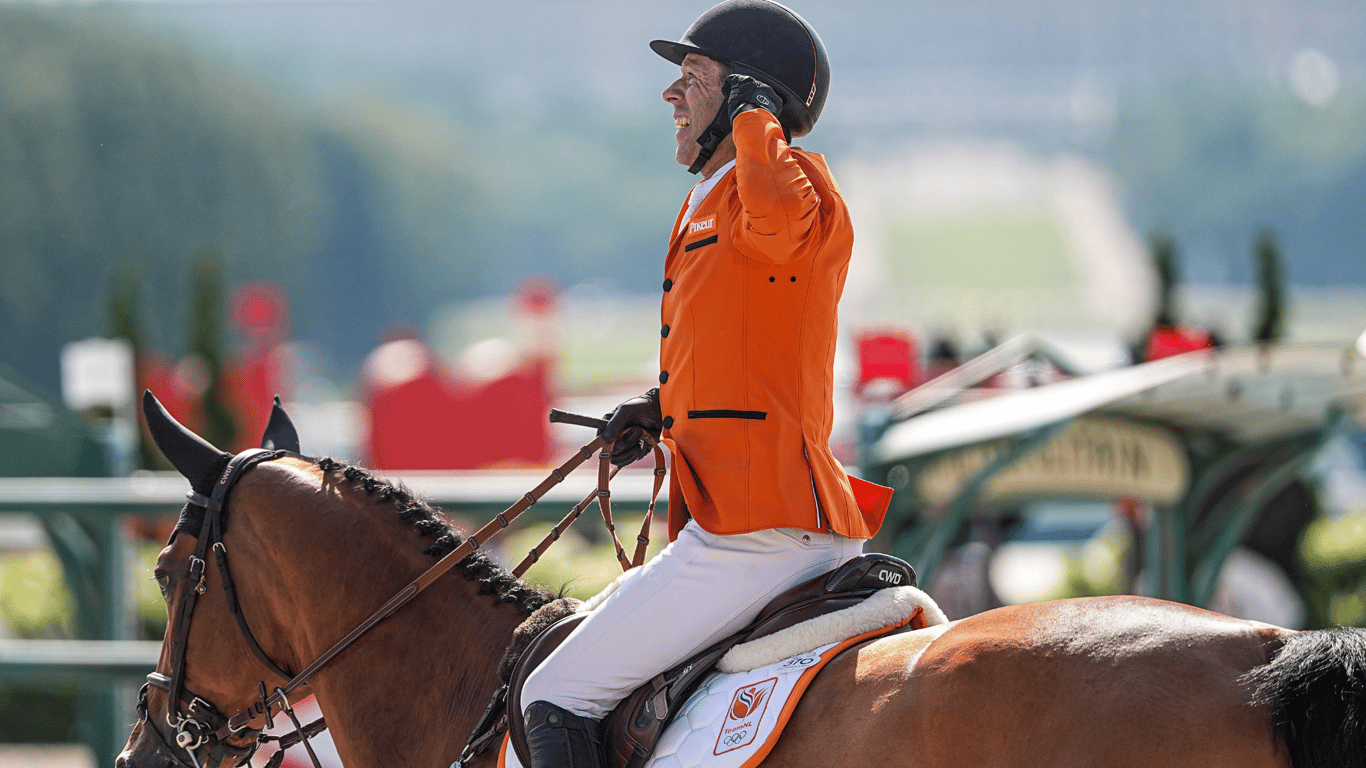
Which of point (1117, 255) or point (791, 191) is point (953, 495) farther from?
point (1117, 255)

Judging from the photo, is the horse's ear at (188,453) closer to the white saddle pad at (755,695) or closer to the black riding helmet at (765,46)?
the white saddle pad at (755,695)

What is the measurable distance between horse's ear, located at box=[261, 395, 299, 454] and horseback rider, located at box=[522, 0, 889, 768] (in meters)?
1.24

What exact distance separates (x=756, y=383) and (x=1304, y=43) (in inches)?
3284

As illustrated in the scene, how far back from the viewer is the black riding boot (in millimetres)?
2416

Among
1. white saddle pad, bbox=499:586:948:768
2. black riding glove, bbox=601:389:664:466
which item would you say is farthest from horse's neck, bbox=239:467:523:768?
white saddle pad, bbox=499:586:948:768

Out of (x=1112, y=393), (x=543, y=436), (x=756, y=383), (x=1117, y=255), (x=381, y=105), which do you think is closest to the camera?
(x=756, y=383)

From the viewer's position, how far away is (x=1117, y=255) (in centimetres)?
6600

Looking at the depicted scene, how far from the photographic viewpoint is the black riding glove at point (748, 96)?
2.49 meters

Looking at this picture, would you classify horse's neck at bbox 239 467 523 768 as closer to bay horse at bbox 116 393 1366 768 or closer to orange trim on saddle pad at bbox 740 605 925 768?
bay horse at bbox 116 393 1366 768

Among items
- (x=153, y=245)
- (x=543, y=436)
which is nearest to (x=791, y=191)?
(x=543, y=436)

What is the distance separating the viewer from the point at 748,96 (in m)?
2.49

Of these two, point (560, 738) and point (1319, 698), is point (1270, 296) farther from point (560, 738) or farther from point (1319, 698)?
point (560, 738)

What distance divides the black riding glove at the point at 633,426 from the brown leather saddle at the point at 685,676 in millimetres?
461

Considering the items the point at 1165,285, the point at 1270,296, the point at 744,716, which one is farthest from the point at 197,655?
the point at 1165,285
